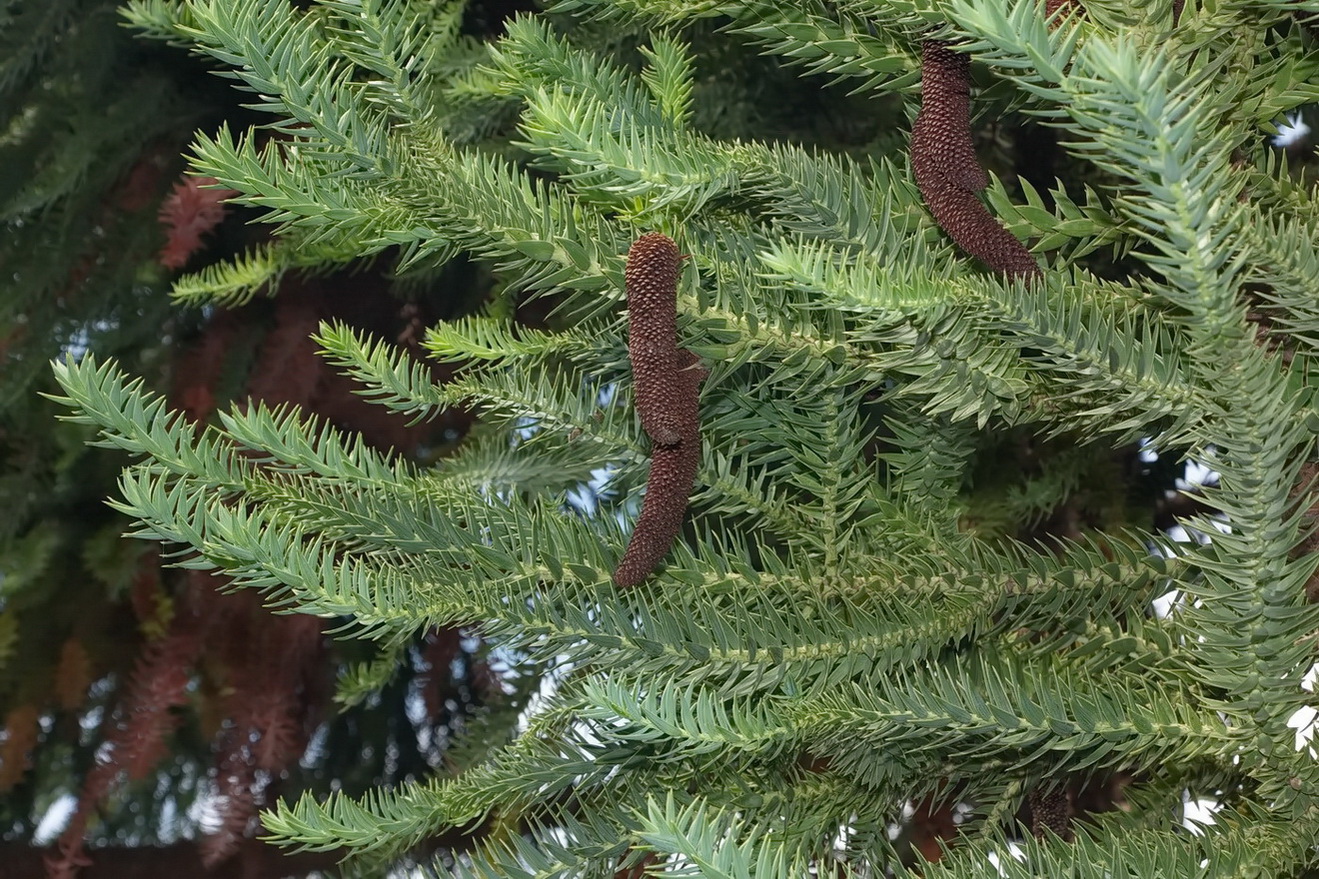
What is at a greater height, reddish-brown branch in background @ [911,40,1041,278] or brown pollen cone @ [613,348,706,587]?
reddish-brown branch in background @ [911,40,1041,278]

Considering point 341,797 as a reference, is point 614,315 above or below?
above

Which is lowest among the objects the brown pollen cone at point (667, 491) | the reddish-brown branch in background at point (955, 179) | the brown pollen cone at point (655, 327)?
the brown pollen cone at point (667, 491)

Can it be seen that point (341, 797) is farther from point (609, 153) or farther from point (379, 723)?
point (379, 723)

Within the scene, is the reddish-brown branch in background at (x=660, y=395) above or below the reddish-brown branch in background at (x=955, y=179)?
below

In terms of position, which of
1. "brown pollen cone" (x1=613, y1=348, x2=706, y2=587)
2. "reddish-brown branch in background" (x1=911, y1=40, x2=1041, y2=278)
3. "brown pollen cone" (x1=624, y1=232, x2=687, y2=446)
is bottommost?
"brown pollen cone" (x1=613, y1=348, x2=706, y2=587)

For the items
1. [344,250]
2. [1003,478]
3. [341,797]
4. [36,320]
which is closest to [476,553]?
[341,797]

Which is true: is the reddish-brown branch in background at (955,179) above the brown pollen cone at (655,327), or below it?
above
